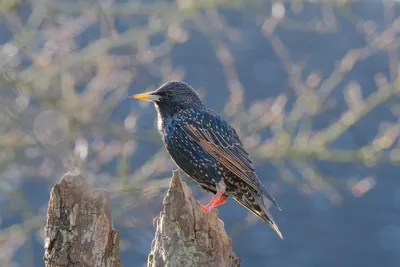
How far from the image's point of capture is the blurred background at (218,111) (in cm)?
634

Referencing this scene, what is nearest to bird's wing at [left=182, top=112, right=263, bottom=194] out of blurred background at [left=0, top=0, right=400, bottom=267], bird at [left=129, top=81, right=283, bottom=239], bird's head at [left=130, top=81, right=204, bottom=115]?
bird at [left=129, top=81, right=283, bottom=239]

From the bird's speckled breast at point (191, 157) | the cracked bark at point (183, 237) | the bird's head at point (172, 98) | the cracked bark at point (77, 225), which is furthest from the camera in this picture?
the bird's head at point (172, 98)

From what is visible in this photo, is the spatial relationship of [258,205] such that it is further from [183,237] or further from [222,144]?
[183,237]

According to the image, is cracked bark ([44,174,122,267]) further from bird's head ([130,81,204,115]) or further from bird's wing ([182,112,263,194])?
bird's head ([130,81,204,115])

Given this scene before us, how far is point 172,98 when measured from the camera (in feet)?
19.4

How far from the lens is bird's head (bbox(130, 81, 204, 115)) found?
586 cm

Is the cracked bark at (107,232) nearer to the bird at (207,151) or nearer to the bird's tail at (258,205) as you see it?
the bird at (207,151)

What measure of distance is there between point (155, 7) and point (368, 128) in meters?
4.37

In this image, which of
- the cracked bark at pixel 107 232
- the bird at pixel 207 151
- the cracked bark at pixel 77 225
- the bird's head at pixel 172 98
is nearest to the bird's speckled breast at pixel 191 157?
the bird at pixel 207 151

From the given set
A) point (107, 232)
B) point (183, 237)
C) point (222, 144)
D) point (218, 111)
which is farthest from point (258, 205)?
point (218, 111)

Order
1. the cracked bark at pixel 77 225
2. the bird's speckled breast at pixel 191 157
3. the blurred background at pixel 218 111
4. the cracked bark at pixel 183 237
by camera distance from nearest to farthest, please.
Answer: the cracked bark at pixel 77 225 → the cracked bark at pixel 183 237 → the bird's speckled breast at pixel 191 157 → the blurred background at pixel 218 111

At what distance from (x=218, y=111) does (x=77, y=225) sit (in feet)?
15.6

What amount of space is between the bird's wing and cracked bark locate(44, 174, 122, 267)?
5.91ft

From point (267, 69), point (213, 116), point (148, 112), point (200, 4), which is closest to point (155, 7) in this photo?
point (200, 4)
